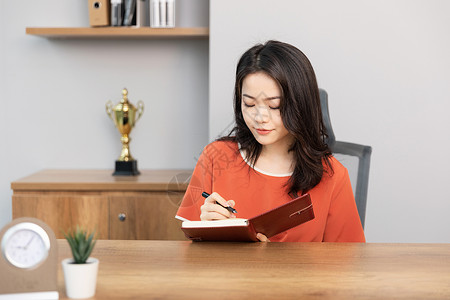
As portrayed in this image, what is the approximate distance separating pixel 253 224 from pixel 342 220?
0.46 metres

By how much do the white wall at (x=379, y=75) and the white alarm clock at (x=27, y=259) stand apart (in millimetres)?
1612

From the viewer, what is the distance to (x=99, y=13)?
274cm

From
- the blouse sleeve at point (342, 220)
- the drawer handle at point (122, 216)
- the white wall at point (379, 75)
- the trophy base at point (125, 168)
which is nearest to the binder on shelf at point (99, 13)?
the white wall at point (379, 75)

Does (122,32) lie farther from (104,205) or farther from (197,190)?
(197,190)

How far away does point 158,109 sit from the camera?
Answer: 10.00ft

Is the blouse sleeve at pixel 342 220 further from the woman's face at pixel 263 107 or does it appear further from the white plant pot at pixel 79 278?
the white plant pot at pixel 79 278

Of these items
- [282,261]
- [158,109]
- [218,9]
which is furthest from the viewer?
[158,109]

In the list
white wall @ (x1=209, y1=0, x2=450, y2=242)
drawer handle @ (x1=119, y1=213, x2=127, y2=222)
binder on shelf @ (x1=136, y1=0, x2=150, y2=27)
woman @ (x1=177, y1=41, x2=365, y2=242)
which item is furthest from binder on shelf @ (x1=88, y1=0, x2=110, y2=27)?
woman @ (x1=177, y1=41, x2=365, y2=242)

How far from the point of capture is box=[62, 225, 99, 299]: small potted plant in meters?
0.98

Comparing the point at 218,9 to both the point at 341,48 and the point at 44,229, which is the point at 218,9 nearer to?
the point at 341,48

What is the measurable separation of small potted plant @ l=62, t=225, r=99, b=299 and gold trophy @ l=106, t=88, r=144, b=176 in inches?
71.9

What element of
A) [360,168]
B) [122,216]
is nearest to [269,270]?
[360,168]

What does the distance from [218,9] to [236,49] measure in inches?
7.8

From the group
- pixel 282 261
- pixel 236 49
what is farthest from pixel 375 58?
pixel 282 261
